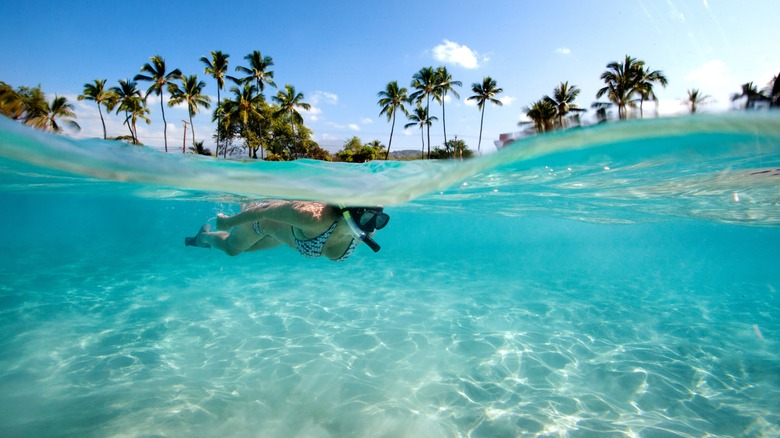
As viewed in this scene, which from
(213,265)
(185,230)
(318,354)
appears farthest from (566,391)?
(185,230)

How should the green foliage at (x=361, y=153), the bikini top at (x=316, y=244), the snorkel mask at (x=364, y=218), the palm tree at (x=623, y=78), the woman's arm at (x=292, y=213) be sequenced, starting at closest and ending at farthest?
the snorkel mask at (x=364, y=218) < the woman's arm at (x=292, y=213) < the bikini top at (x=316, y=244) < the palm tree at (x=623, y=78) < the green foliage at (x=361, y=153)

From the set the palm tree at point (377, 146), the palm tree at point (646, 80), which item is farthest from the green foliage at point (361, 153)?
the palm tree at point (646, 80)

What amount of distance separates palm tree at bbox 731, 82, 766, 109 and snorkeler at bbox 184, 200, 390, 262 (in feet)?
17.4

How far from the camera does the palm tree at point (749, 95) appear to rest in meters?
4.91

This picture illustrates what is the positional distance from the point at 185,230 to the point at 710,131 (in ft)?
273

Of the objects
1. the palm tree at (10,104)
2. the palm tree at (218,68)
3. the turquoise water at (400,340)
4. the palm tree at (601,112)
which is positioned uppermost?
the palm tree at (218,68)

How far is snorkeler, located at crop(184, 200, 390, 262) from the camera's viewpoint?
566 centimetres

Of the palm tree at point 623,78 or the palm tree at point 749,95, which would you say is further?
the palm tree at point 623,78

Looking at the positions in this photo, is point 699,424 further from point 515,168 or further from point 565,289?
point 565,289

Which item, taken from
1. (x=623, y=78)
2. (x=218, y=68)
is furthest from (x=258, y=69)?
(x=623, y=78)

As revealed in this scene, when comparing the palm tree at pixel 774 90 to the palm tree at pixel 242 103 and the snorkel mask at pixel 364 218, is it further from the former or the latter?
the palm tree at pixel 242 103

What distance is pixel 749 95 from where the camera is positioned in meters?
5.00

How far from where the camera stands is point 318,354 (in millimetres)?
7699

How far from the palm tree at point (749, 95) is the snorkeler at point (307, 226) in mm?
5292
